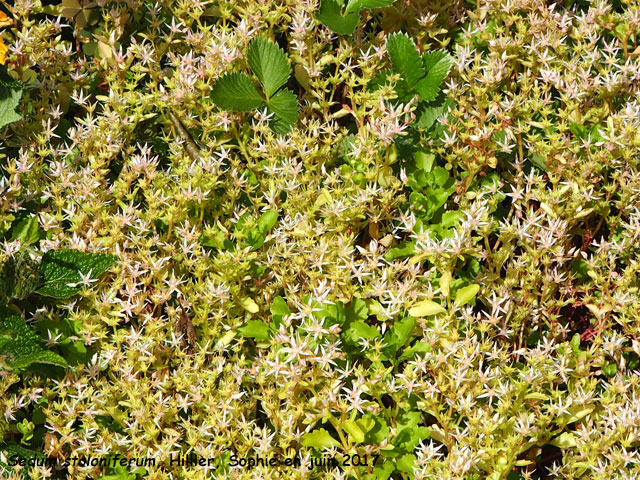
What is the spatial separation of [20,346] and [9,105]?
0.76 m

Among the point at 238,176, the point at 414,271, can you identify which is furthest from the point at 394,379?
the point at 238,176

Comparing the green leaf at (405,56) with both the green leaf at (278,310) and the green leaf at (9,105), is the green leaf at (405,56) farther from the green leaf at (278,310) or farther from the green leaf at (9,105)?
the green leaf at (9,105)

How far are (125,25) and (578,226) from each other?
156 cm

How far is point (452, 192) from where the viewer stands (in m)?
2.53

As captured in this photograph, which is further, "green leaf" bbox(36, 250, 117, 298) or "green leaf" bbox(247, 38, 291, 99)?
"green leaf" bbox(247, 38, 291, 99)

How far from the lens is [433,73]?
2.65 meters

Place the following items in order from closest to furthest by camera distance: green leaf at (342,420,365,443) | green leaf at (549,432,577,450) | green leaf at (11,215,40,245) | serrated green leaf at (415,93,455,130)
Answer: green leaf at (342,420,365,443) → green leaf at (549,432,577,450) → green leaf at (11,215,40,245) → serrated green leaf at (415,93,455,130)

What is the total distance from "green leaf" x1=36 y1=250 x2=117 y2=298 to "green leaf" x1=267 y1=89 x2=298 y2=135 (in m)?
0.63

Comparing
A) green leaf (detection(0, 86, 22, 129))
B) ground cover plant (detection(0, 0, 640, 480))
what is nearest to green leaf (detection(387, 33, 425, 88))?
ground cover plant (detection(0, 0, 640, 480))

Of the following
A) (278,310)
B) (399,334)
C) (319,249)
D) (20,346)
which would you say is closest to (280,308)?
(278,310)

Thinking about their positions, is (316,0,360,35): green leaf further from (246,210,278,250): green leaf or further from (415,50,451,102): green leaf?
(246,210,278,250): green leaf

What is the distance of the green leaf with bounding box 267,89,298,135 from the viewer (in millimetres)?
2617

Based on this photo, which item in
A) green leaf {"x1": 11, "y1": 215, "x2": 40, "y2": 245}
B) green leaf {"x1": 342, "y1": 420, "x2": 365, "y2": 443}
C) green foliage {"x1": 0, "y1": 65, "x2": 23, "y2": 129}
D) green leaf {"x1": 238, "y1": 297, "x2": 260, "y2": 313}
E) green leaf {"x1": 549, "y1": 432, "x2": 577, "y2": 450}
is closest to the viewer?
green leaf {"x1": 342, "y1": 420, "x2": 365, "y2": 443}

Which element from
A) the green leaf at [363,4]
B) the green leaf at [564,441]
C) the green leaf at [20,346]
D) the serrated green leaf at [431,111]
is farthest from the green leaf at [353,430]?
the green leaf at [363,4]
